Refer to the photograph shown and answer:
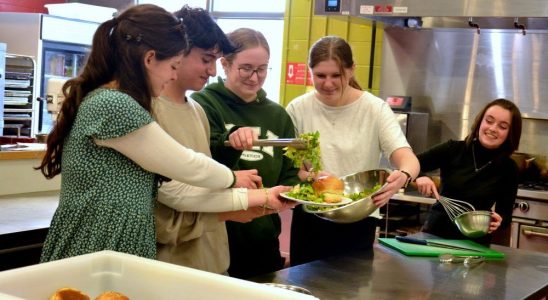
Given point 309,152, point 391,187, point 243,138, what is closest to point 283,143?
point 243,138

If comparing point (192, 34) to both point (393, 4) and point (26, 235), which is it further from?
point (393, 4)

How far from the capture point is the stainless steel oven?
3623 millimetres

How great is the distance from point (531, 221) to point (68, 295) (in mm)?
2991

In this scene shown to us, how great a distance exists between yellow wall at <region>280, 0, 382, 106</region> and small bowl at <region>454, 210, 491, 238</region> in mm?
2278

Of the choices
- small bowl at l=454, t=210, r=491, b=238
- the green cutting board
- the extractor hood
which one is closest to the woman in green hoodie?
the green cutting board

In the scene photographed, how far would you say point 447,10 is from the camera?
11.7 feet

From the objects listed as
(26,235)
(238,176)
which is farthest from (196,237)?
(26,235)

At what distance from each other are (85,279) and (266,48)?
111cm

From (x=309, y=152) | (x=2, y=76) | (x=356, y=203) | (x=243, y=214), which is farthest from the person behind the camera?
(x=2, y=76)

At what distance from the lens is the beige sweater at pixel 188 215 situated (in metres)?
1.75

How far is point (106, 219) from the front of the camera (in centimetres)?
153

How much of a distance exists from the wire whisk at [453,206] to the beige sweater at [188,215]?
1.20 meters

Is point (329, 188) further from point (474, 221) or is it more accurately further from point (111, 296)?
point (111, 296)

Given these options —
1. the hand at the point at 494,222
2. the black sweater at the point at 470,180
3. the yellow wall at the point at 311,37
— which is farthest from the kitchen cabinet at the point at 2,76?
the hand at the point at 494,222
